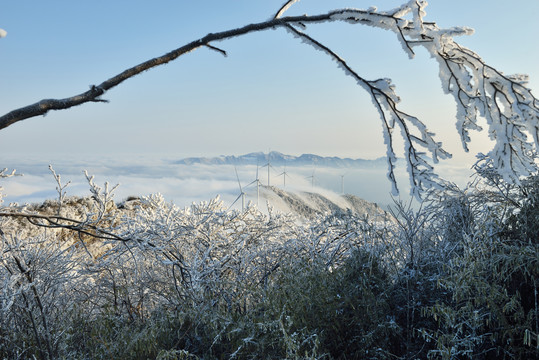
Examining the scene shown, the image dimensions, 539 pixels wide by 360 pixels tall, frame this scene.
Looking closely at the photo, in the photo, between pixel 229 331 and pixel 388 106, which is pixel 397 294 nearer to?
pixel 229 331

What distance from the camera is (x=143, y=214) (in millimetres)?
6730

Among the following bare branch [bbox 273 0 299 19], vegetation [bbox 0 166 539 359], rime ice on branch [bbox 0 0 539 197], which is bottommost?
vegetation [bbox 0 166 539 359]

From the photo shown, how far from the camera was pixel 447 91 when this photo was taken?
8.86 feet

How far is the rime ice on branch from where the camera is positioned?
101 inches

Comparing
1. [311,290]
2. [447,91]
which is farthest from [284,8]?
[311,290]

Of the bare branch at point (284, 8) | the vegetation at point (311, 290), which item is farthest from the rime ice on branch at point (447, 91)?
the vegetation at point (311, 290)

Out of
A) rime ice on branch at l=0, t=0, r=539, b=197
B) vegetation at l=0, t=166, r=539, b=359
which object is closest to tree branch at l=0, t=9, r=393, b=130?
rime ice on branch at l=0, t=0, r=539, b=197

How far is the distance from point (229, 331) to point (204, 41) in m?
2.08

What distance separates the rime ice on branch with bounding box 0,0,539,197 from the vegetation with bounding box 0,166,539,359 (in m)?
0.92

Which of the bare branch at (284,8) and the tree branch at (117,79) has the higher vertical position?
the bare branch at (284,8)

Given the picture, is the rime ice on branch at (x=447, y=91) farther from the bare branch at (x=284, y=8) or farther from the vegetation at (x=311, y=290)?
the vegetation at (x=311, y=290)

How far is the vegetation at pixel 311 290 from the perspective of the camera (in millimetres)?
3205

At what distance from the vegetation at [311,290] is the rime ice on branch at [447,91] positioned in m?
0.92

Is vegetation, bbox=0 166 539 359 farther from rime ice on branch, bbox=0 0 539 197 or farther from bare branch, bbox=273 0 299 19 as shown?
bare branch, bbox=273 0 299 19
